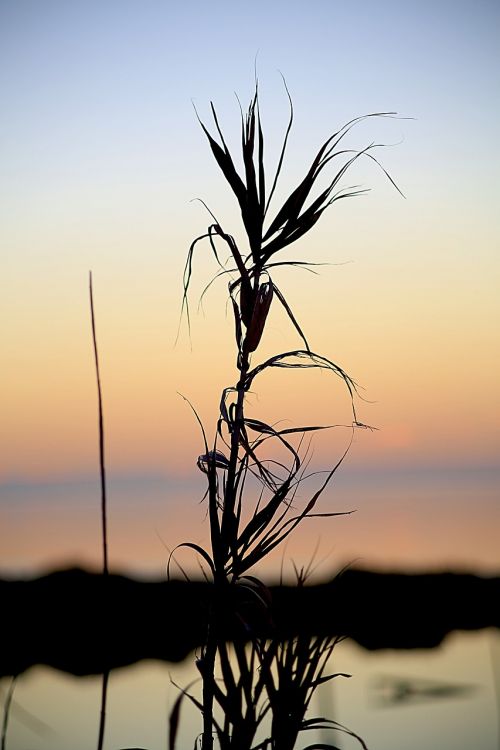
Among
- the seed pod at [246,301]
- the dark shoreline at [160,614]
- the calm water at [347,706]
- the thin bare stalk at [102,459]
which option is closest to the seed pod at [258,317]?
the seed pod at [246,301]

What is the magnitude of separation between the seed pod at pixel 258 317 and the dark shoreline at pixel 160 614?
5567 millimetres

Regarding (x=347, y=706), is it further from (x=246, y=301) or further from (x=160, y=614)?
(x=246, y=301)

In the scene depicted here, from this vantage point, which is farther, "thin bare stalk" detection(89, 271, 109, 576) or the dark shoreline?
the dark shoreline

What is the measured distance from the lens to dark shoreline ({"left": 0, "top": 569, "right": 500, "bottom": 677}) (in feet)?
28.7

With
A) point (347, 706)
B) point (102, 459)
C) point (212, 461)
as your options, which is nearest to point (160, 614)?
point (347, 706)

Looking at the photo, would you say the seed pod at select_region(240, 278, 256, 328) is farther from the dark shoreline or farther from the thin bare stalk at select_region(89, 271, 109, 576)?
the dark shoreline

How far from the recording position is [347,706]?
680 centimetres

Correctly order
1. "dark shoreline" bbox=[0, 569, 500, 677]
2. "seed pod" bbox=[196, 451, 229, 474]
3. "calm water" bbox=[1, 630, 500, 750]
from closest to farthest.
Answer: "seed pod" bbox=[196, 451, 229, 474], "calm water" bbox=[1, 630, 500, 750], "dark shoreline" bbox=[0, 569, 500, 677]

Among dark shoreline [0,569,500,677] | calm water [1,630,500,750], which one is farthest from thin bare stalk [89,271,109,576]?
dark shoreline [0,569,500,677]

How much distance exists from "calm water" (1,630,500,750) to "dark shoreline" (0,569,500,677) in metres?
0.32

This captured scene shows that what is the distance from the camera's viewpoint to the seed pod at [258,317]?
2.44 m

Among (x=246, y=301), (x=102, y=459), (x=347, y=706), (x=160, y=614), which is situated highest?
(x=160, y=614)

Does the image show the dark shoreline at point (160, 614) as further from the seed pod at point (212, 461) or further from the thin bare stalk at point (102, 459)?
the thin bare stalk at point (102, 459)

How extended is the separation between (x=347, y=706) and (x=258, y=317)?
196 inches
